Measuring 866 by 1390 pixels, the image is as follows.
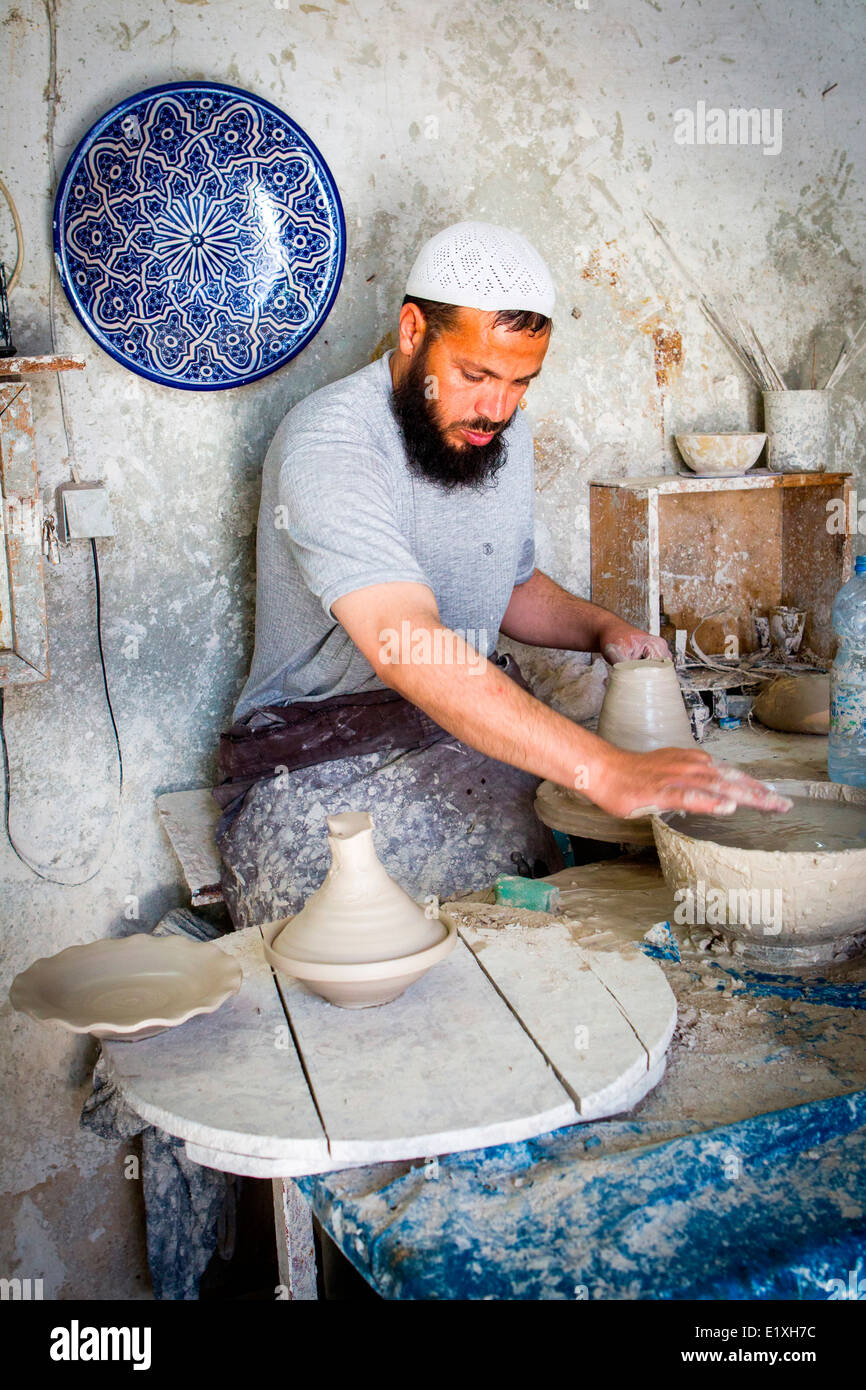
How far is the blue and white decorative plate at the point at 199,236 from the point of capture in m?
2.77

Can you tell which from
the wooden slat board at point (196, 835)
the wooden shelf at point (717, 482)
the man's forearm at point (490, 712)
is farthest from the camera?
the wooden shelf at point (717, 482)

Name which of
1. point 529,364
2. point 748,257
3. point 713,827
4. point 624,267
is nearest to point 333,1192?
point 713,827

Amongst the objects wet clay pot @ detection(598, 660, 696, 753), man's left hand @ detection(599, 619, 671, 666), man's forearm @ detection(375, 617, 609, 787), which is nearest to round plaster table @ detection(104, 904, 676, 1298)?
man's forearm @ detection(375, 617, 609, 787)

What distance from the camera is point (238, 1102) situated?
59.3 inches

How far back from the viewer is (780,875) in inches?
70.3

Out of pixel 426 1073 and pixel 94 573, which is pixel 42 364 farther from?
pixel 426 1073

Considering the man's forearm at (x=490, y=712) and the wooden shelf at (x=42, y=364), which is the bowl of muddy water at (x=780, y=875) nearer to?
the man's forearm at (x=490, y=712)

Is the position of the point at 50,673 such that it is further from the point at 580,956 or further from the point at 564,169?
the point at 564,169

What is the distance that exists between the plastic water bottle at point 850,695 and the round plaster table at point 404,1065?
33.4 inches

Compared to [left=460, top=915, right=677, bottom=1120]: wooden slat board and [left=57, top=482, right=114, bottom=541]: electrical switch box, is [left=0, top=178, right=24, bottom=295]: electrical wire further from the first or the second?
[left=460, top=915, right=677, bottom=1120]: wooden slat board

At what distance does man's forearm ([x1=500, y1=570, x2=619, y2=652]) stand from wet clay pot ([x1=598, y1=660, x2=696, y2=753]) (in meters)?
0.58

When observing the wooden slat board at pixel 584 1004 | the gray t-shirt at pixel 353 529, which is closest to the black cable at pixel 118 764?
the gray t-shirt at pixel 353 529

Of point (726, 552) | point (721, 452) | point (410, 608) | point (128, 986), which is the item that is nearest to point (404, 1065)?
point (128, 986)
